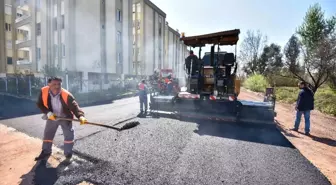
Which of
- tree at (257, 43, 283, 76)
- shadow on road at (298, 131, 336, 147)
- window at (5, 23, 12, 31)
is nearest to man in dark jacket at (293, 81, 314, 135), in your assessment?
shadow on road at (298, 131, 336, 147)

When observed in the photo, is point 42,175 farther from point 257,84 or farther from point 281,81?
point 281,81

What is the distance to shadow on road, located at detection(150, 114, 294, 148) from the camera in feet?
15.8

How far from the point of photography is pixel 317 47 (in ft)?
46.3

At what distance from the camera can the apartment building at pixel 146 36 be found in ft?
85.1

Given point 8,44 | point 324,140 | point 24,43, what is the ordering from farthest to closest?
1. point 8,44
2. point 24,43
3. point 324,140

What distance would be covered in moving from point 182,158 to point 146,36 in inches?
1012

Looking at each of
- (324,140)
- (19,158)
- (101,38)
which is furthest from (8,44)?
(324,140)

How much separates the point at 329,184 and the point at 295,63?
19.8m

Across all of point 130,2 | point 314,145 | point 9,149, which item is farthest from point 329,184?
point 130,2

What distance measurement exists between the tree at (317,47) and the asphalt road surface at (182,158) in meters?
12.1

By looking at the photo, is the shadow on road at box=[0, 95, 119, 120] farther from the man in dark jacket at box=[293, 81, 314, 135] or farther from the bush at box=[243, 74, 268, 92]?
the bush at box=[243, 74, 268, 92]

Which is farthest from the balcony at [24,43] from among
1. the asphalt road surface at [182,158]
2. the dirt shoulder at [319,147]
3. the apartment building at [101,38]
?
the dirt shoulder at [319,147]

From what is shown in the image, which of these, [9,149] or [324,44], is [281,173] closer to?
[9,149]

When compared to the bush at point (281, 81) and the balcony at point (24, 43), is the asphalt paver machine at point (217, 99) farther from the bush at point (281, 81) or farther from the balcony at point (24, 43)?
the balcony at point (24, 43)
